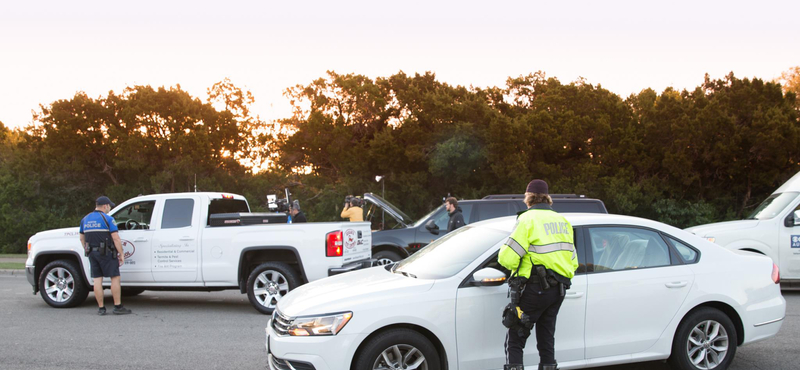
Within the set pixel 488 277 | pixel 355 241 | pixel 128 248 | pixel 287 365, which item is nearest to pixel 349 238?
pixel 355 241

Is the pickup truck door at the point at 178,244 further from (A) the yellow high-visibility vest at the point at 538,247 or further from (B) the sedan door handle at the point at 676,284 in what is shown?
(B) the sedan door handle at the point at 676,284

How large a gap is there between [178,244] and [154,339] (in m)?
2.16

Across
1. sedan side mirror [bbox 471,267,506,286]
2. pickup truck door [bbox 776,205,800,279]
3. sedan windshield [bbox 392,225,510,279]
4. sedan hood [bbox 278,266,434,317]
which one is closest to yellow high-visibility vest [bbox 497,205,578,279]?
sedan side mirror [bbox 471,267,506,286]

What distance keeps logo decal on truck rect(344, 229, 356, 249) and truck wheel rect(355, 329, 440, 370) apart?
4.29 m

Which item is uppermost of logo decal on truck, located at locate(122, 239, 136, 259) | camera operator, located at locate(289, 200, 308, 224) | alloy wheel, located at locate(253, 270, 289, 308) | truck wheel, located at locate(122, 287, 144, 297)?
camera operator, located at locate(289, 200, 308, 224)

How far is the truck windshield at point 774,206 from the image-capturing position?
10.8 m

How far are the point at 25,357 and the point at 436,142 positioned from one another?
62.9 ft

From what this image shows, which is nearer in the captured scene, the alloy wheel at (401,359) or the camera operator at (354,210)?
the alloy wheel at (401,359)

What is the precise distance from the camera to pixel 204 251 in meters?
9.15

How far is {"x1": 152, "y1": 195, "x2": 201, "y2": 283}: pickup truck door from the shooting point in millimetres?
9195

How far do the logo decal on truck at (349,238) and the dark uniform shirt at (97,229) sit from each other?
11.0 ft

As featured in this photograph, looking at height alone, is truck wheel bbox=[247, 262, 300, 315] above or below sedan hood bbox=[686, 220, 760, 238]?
below

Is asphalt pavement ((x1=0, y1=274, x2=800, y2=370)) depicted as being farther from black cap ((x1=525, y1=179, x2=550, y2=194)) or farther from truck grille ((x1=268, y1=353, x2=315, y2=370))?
black cap ((x1=525, y1=179, x2=550, y2=194))

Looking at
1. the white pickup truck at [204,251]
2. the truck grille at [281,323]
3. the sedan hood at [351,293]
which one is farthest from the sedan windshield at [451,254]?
the white pickup truck at [204,251]
